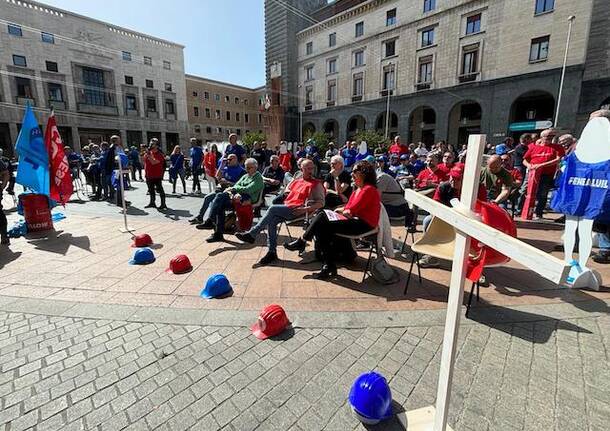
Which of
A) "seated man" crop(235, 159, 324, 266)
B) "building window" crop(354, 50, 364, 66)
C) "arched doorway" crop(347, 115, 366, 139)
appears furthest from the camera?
"arched doorway" crop(347, 115, 366, 139)

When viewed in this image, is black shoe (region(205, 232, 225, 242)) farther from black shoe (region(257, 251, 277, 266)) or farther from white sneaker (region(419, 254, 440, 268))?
white sneaker (region(419, 254, 440, 268))

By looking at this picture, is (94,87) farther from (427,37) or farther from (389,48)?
(427,37)

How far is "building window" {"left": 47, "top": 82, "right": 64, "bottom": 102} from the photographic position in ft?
113

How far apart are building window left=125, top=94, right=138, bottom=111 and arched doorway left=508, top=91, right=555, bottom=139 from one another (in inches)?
1712

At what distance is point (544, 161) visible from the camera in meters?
6.54

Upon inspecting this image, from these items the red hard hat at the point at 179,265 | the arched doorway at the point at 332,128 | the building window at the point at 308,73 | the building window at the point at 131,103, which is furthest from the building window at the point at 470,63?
the building window at the point at 131,103

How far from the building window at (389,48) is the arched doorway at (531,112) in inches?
512

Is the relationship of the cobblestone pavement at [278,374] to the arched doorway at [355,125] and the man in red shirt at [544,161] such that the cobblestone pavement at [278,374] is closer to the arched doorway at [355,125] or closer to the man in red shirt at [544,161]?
the man in red shirt at [544,161]

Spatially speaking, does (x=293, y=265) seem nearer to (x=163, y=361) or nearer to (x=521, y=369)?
(x=163, y=361)

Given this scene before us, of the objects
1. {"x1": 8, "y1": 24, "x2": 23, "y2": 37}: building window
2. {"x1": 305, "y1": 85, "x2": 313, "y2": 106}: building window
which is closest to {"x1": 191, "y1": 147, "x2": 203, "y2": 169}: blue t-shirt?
{"x1": 305, "y1": 85, "x2": 313, "y2": 106}: building window

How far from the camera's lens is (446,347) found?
1536 mm

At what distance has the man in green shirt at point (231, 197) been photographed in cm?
555

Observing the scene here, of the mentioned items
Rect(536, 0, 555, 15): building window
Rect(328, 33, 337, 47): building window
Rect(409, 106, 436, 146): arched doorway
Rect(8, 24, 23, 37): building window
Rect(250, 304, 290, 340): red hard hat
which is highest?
Rect(328, 33, 337, 47): building window

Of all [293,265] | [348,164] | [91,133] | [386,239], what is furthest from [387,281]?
[91,133]
